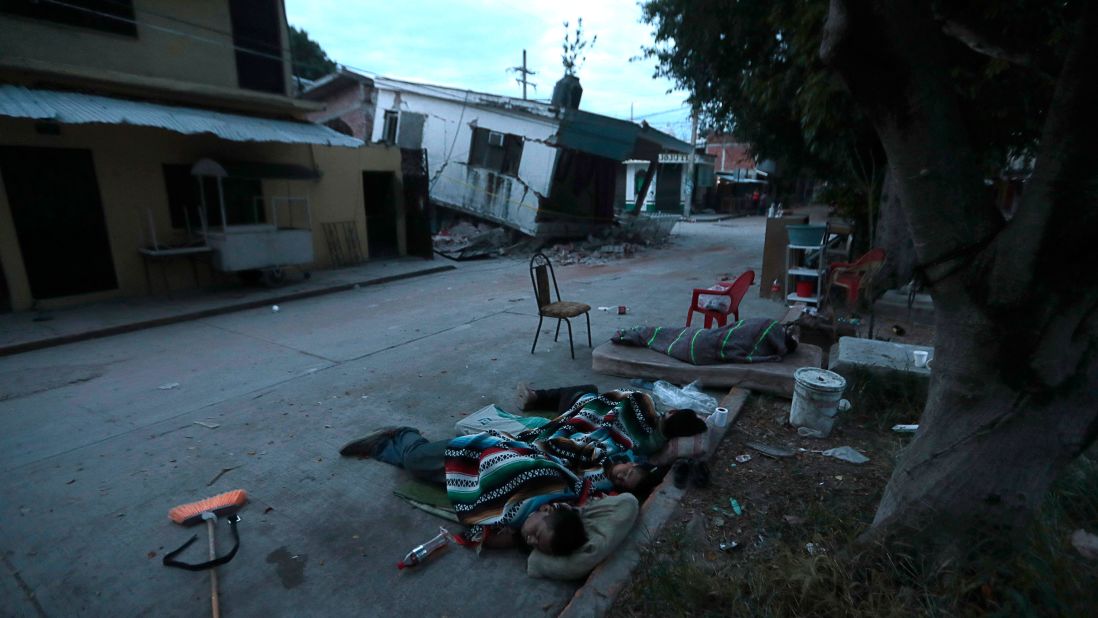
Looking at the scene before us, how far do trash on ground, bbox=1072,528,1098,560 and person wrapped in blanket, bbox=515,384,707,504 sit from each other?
1.72 m

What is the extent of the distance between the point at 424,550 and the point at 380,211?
1190 centimetres

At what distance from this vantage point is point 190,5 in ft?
29.4

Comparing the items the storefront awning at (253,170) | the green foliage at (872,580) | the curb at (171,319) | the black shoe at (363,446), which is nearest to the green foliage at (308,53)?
the storefront awning at (253,170)

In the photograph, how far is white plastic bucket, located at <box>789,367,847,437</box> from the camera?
3.57m

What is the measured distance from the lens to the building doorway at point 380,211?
13094 millimetres

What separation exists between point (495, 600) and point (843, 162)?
8.85 m

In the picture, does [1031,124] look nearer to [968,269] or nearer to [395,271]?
[968,269]

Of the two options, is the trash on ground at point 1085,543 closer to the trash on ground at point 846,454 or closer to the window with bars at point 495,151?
the trash on ground at point 846,454

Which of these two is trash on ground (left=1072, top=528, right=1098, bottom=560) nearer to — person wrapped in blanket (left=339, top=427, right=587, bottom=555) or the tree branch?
the tree branch

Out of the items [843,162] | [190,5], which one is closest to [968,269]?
[843,162]

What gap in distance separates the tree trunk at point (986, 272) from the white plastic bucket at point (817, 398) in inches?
58.6

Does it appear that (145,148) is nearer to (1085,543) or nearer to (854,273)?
(854,273)

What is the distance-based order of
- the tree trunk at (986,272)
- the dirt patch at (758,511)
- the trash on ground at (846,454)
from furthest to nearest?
1. the trash on ground at (846,454)
2. the dirt patch at (758,511)
3. the tree trunk at (986,272)

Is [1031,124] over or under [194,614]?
over
